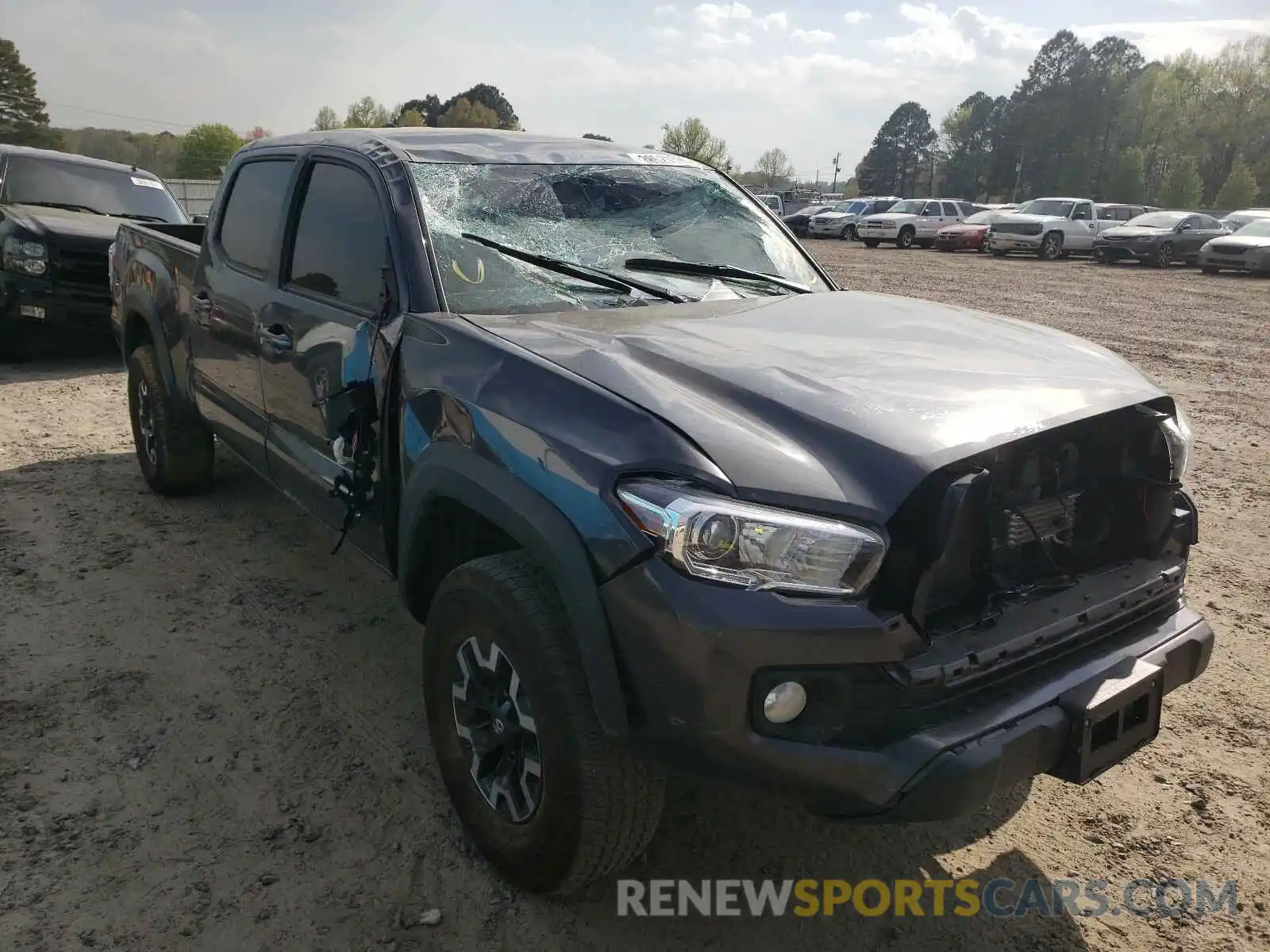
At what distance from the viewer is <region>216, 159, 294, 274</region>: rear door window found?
3887 millimetres

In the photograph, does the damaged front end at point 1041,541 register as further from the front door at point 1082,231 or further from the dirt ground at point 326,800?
the front door at point 1082,231

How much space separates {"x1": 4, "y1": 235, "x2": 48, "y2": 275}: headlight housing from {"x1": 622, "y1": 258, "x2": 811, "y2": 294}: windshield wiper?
23.9 ft

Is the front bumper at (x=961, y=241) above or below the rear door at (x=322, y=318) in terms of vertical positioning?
below

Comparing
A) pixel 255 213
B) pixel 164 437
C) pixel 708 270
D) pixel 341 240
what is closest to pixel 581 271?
pixel 708 270

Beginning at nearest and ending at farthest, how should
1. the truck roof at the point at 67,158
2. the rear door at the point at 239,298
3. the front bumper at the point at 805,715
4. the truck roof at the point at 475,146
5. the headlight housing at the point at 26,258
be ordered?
the front bumper at the point at 805,715 < the truck roof at the point at 475,146 < the rear door at the point at 239,298 < the headlight housing at the point at 26,258 < the truck roof at the point at 67,158

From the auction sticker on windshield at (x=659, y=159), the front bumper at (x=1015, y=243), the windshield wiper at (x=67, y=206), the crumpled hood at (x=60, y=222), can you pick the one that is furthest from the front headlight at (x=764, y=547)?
the front bumper at (x=1015, y=243)

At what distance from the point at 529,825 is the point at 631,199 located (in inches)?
89.6

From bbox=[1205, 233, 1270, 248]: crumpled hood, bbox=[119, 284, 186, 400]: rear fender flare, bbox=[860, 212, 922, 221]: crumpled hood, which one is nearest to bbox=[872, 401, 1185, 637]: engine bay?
bbox=[119, 284, 186, 400]: rear fender flare

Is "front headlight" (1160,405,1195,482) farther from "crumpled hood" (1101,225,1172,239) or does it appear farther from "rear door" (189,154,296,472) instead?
"crumpled hood" (1101,225,1172,239)

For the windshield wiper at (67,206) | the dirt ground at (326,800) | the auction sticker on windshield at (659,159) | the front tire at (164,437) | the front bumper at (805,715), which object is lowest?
the dirt ground at (326,800)

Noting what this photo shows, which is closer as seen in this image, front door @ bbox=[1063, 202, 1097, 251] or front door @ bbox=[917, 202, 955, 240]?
front door @ bbox=[1063, 202, 1097, 251]

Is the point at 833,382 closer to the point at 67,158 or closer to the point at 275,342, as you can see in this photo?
the point at 275,342

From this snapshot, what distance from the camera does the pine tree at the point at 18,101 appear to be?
71500mm

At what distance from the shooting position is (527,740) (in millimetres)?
2379
